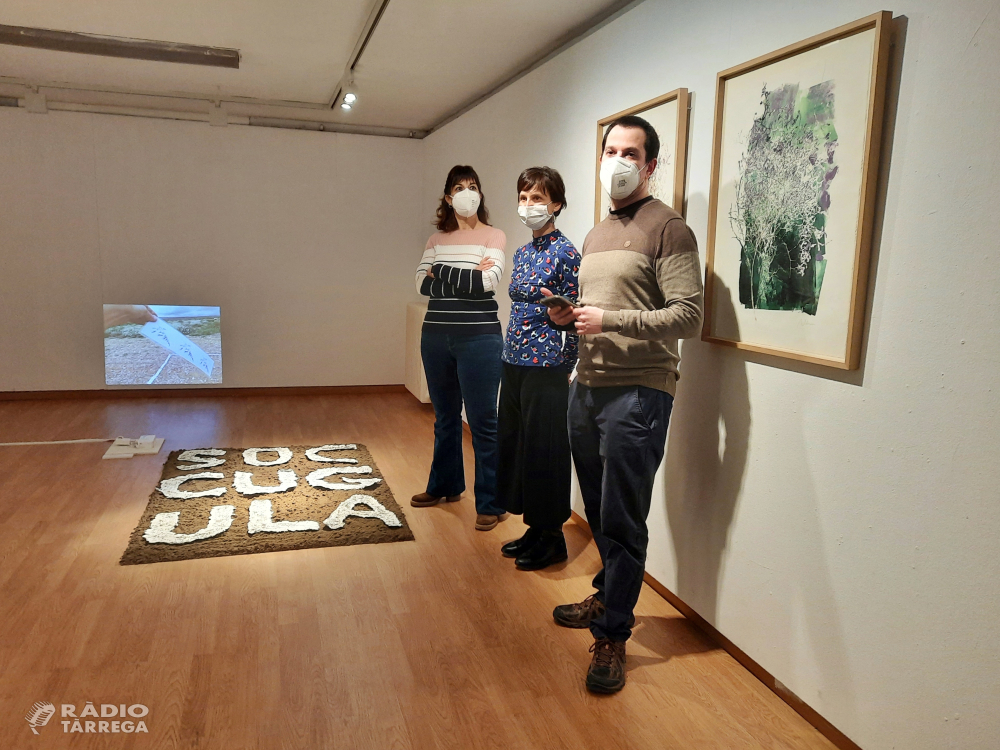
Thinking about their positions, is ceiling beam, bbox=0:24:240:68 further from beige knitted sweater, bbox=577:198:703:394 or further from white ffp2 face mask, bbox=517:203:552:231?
beige knitted sweater, bbox=577:198:703:394

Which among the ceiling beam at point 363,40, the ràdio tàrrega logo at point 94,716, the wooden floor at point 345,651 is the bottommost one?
the ràdio tàrrega logo at point 94,716

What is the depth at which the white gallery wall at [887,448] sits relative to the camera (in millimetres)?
1318

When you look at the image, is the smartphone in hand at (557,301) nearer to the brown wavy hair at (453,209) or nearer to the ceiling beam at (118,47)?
the brown wavy hair at (453,209)

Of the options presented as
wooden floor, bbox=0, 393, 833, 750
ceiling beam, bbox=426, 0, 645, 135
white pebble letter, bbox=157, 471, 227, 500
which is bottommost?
wooden floor, bbox=0, 393, 833, 750

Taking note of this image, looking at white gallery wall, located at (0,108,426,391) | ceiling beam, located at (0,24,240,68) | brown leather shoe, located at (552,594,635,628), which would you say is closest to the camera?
brown leather shoe, located at (552,594,635,628)

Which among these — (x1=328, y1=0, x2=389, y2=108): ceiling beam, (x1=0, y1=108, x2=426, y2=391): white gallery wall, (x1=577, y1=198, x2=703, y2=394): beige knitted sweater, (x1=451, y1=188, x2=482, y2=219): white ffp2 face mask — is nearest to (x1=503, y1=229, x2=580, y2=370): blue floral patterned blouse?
(x1=577, y1=198, x2=703, y2=394): beige knitted sweater

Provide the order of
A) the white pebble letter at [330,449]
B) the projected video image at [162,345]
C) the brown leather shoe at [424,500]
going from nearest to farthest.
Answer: the brown leather shoe at [424,500] → the white pebble letter at [330,449] → the projected video image at [162,345]

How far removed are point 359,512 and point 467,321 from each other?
0.97m

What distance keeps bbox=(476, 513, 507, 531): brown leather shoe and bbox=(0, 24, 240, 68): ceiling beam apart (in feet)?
9.33

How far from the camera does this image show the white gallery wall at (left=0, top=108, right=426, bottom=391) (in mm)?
5039

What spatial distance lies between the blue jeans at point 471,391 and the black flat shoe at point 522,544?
19 cm

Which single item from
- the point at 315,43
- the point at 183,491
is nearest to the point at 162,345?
the point at 183,491

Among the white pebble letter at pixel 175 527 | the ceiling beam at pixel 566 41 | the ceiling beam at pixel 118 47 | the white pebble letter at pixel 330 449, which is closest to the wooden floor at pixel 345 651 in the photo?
the white pebble letter at pixel 175 527

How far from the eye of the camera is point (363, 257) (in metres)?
5.77
